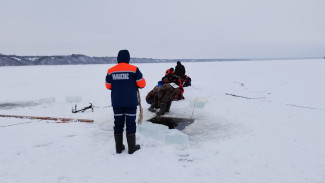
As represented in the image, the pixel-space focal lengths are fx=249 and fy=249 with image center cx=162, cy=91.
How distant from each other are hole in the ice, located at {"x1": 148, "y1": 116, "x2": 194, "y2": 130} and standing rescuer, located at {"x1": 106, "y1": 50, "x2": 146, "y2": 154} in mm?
1765

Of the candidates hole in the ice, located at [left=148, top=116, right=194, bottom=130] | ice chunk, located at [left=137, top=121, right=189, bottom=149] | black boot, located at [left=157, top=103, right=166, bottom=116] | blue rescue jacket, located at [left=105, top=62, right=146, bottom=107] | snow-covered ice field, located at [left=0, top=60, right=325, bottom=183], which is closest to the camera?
snow-covered ice field, located at [left=0, top=60, right=325, bottom=183]

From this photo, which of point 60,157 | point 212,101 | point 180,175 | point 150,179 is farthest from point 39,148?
point 212,101

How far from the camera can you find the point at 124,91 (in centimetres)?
413

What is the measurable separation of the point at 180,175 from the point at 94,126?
3037 millimetres

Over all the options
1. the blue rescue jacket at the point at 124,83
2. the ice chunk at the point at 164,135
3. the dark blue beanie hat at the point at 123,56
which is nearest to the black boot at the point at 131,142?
the blue rescue jacket at the point at 124,83

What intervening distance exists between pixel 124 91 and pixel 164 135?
3.99 ft

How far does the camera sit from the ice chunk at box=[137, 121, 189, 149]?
14.8 ft

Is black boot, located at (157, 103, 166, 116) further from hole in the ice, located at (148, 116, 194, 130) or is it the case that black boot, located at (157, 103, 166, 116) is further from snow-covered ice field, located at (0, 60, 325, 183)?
snow-covered ice field, located at (0, 60, 325, 183)

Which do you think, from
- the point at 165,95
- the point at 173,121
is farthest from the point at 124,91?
the point at 165,95

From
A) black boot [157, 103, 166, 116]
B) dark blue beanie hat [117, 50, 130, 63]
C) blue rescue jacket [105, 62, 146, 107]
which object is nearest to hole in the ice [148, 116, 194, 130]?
black boot [157, 103, 166, 116]

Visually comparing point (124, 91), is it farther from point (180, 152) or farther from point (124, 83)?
point (180, 152)

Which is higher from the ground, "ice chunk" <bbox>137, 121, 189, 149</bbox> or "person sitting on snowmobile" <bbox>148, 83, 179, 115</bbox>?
"person sitting on snowmobile" <bbox>148, 83, 179, 115</bbox>

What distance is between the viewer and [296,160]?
3.88 m

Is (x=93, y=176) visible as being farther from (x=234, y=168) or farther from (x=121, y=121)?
(x=234, y=168)
